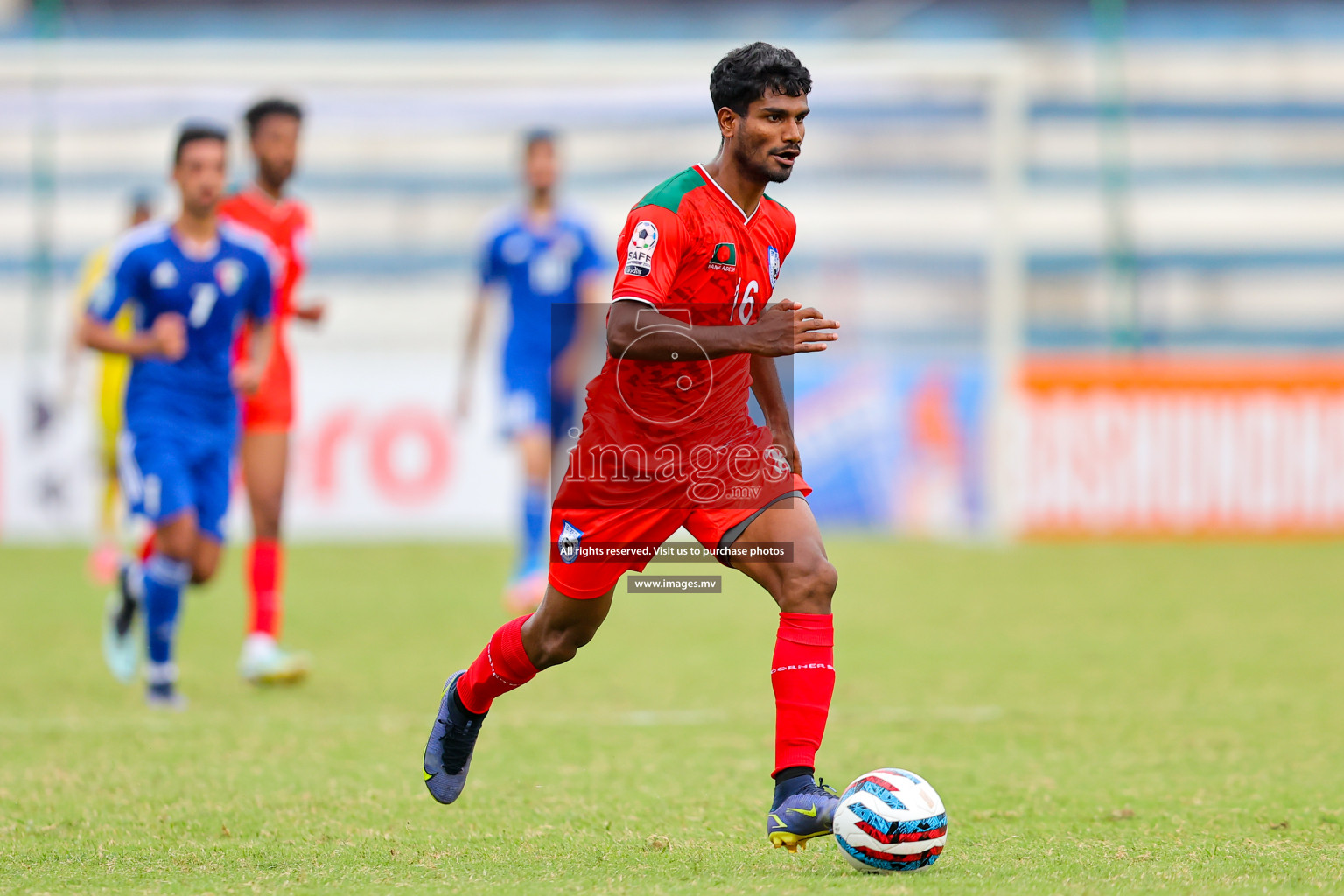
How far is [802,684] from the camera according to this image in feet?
13.7

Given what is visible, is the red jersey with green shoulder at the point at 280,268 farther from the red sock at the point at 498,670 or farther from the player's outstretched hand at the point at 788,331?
the player's outstretched hand at the point at 788,331

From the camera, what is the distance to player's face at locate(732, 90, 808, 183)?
13.9 feet

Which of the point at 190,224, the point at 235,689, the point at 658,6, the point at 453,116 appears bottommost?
the point at 235,689

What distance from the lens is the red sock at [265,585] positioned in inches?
295

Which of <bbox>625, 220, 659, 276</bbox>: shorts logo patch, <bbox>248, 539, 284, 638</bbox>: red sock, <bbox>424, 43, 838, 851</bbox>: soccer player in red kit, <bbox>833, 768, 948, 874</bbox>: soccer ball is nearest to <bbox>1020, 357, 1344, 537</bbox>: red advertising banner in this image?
<bbox>248, 539, 284, 638</bbox>: red sock

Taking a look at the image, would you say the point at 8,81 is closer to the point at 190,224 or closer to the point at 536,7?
the point at 190,224

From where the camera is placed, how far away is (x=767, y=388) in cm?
464

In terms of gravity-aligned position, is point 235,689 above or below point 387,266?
below

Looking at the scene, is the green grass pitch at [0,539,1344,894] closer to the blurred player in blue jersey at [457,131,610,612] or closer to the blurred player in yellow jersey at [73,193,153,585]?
the blurred player in yellow jersey at [73,193,153,585]

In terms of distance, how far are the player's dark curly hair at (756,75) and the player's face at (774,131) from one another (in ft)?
0.07

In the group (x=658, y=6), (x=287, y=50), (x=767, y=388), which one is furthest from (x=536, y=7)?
(x=767, y=388)

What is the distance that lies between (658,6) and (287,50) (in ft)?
36.2

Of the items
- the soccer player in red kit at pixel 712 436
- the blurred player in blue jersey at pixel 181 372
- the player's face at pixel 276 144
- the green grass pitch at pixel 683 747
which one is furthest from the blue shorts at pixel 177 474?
the soccer player in red kit at pixel 712 436

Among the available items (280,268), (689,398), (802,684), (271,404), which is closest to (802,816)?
(802,684)
